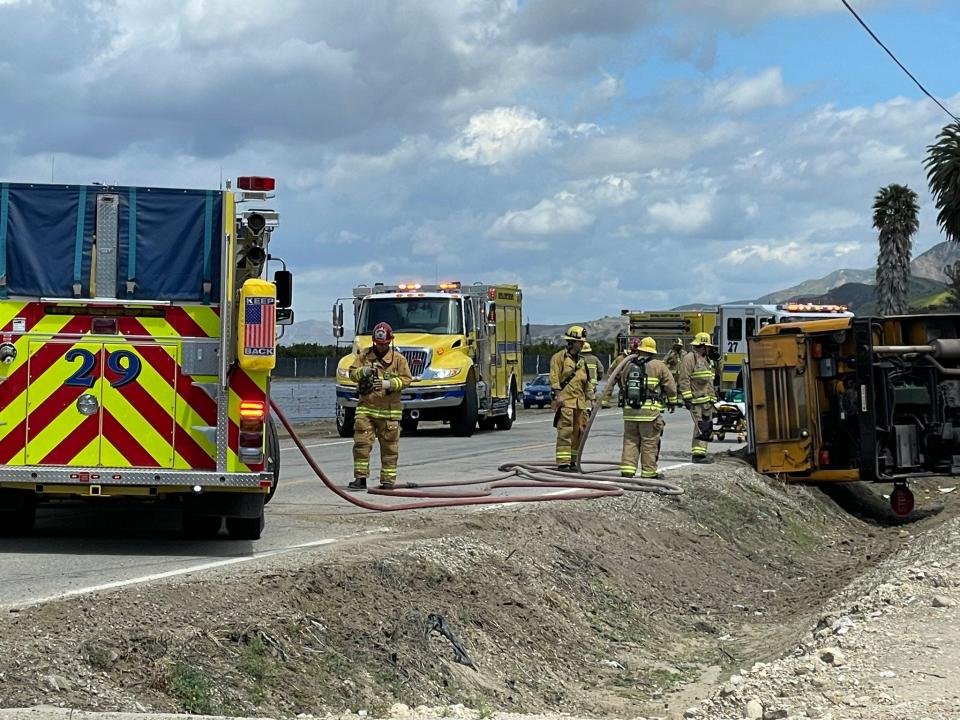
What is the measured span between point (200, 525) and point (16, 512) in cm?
143

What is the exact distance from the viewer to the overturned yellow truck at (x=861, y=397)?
1568 centimetres

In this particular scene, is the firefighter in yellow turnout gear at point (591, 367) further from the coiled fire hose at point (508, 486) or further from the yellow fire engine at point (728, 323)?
the yellow fire engine at point (728, 323)

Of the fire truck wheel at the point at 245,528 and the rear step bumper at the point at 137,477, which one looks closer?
the rear step bumper at the point at 137,477

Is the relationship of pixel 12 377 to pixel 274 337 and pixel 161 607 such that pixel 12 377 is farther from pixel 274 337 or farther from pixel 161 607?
pixel 161 607

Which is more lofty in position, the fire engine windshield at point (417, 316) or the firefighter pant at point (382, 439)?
the fire engine windshield at point (417, 316)

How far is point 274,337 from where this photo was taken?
10102 mm

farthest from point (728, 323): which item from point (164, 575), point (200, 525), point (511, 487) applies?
point (164, 575)

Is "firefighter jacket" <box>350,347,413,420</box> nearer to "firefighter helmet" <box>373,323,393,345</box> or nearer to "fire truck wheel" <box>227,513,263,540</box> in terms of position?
"firefighter helmet" <box>373,323,393,345</box>

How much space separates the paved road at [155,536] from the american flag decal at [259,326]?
1.53 metres

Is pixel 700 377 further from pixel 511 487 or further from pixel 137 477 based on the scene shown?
pixel 137 477

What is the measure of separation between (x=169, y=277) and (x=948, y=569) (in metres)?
6.43

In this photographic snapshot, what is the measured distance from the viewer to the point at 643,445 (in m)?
16.3

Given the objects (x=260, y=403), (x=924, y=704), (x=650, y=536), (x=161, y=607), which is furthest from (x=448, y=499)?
(x=924, y=704)

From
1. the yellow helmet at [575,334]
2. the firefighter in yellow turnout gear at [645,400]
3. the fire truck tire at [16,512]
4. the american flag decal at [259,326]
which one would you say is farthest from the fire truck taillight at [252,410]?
the yellow helmet at [575,334]
